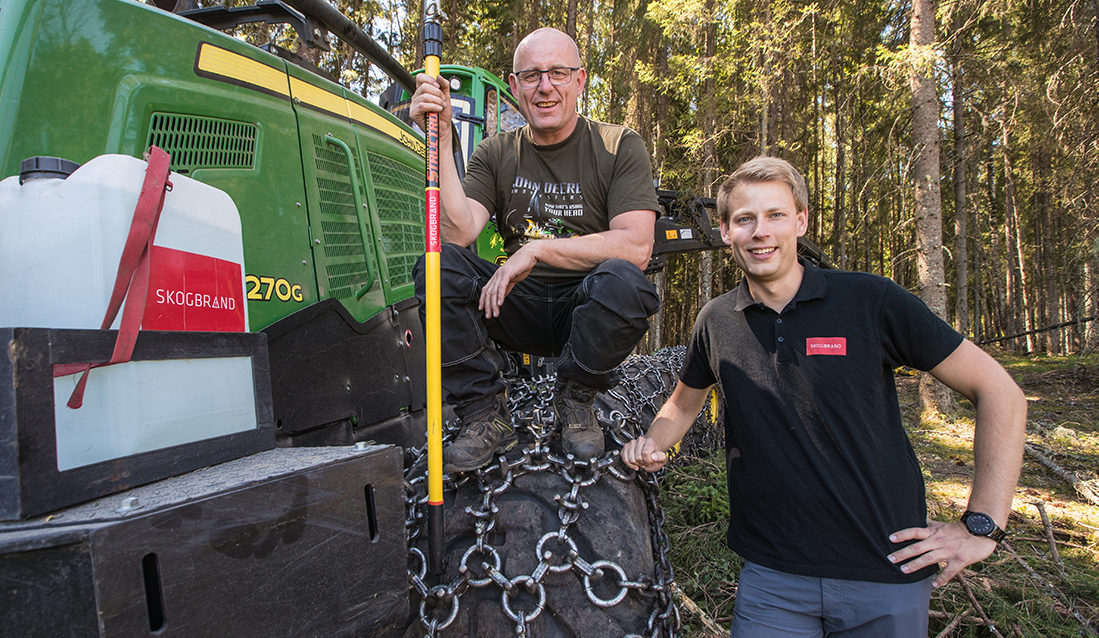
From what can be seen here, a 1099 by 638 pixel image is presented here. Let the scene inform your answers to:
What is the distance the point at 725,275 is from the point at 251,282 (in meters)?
20.2

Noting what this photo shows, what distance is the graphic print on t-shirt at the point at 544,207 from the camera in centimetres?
257

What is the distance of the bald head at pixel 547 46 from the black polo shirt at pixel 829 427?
1.20m

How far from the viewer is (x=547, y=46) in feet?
7.97

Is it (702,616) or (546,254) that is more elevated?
(546,254)

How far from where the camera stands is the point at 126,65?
6.13ft

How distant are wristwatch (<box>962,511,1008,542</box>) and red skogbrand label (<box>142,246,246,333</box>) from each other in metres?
1.91

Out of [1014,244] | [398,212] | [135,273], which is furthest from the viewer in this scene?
[1014,244]

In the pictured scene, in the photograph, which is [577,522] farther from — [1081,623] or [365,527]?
[1081,623]

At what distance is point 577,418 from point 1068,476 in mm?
4156

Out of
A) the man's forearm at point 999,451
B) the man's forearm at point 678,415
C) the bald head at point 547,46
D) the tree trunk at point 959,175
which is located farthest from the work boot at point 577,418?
the tree trunk at point 959,175

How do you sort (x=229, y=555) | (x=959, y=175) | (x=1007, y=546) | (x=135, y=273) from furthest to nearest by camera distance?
(x=959, y=175), (x=1007, y=546), (x=135, y=273), (x=229, y=555)

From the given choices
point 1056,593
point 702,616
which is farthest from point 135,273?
point 1056,593

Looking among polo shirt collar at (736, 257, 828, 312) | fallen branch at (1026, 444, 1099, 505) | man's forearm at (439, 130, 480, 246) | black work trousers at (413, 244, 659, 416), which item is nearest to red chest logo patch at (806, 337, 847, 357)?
polo shirt collar at (736, 257, 828, 312)

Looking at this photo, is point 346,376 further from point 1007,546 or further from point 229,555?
point 1007,546
